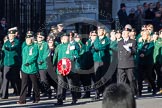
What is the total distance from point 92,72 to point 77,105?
150cm

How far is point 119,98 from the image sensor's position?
3617 millimetres

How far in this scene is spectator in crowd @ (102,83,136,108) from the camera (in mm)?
→ 3588

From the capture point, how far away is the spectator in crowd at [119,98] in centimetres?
359

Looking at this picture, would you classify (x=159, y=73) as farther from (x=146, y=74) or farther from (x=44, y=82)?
(x=44, y=82)

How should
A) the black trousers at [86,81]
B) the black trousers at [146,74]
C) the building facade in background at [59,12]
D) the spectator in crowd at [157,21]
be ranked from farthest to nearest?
the spectator in crowd at [157,21]
the building facade in background at [59,12]
the black trousers at [146,74]
the black trousers at [86,81]

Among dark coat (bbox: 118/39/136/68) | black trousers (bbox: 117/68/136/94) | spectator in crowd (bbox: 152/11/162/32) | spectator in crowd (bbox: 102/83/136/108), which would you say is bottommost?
black trousers (bbox: 117/68/136/94)

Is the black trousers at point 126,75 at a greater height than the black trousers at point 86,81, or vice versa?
the black trousers at point 126,75

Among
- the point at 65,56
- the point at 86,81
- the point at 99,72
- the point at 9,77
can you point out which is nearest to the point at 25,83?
the point at 65,56

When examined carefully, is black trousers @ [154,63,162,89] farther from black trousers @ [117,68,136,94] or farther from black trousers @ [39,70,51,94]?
black trousers @ [39,70,51,94]

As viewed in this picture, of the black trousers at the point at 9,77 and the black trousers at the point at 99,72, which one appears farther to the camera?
the black trousers at the point at 9,77

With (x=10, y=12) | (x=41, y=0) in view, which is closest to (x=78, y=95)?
(x=10, y=12)

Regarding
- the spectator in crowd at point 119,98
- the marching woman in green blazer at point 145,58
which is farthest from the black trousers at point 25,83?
the spectator in crowd at point 119,98

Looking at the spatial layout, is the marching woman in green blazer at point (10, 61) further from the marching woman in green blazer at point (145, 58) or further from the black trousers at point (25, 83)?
the marching woman in green blazer at point (145, 58)

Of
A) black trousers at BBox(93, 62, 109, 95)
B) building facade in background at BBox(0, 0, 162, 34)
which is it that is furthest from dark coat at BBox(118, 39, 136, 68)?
building facade in background at BBox(0, 0, 162, 34)
